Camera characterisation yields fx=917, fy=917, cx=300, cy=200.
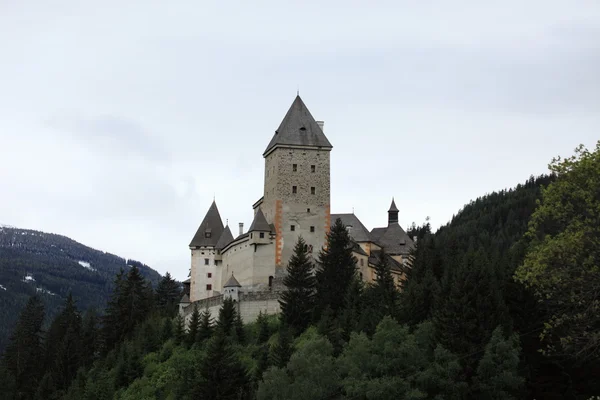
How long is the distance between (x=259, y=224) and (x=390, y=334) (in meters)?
30.1

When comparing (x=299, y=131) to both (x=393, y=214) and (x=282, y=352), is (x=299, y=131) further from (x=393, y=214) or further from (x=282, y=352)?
(x=282, y=352)

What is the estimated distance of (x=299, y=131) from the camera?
7681 centimetres

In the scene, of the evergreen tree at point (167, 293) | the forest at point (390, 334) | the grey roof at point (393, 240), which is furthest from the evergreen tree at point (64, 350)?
the grey roof at point (393, 240)

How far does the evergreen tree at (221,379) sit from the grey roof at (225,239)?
2384cm

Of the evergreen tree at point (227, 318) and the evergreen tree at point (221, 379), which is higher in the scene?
the evergreen tree at point (227, 318)

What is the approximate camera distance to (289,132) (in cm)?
7675

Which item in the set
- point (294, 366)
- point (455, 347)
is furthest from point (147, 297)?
point (455, 347)

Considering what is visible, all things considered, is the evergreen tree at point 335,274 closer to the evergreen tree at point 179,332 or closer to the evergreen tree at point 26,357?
the evergreen tree at point 179,332

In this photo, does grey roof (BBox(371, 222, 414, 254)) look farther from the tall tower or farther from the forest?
the tall tower

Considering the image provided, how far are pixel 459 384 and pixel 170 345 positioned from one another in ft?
118

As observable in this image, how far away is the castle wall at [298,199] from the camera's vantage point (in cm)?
7338

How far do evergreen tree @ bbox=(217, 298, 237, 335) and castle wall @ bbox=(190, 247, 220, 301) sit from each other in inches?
455

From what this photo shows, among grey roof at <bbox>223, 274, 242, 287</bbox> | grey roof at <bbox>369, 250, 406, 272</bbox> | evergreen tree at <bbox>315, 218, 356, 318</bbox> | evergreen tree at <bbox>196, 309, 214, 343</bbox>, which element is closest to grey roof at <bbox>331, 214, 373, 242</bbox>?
grey roof at <bbox>369, 250, 406, 272</bbox>

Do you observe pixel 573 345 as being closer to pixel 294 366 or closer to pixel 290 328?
pixel 294 366
